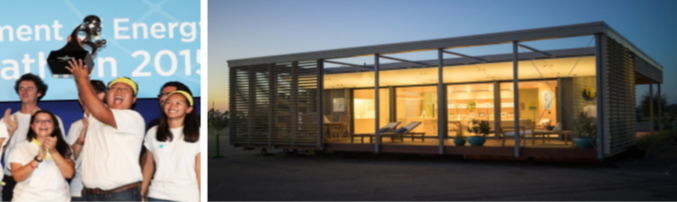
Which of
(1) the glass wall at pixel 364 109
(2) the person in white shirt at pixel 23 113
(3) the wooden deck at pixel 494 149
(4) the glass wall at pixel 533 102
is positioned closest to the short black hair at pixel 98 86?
(2) the person in white shirt at pixel 23 113

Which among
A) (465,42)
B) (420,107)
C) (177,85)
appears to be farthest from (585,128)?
(177,85)

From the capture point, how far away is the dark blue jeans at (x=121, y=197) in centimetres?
377

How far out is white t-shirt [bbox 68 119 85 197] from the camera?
385 cm

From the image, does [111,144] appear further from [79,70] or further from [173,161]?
[79,70]

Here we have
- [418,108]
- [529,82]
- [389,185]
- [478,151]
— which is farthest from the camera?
[418,108]

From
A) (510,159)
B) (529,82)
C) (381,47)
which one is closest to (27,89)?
(381,47)

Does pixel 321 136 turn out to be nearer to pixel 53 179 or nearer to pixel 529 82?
pixel 529 82

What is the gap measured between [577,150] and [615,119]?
A: 1.27m

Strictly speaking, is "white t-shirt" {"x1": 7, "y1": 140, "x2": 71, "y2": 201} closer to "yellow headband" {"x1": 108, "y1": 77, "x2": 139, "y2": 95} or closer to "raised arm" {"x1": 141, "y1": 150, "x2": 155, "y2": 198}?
"raised arm" {"x1": 141, "y1": 150, "x2": 155, "y2": 198}

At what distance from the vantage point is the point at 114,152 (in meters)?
3.81

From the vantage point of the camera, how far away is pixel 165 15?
3.98 metres

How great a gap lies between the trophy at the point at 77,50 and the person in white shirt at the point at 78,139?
14 centimetres

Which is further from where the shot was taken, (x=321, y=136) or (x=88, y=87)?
(x=321, y=136)

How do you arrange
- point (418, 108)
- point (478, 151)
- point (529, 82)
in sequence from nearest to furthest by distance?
point (478, 151) < point (529, 82) < point (418, 108)
